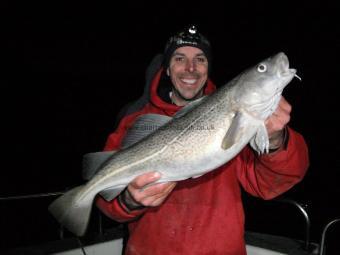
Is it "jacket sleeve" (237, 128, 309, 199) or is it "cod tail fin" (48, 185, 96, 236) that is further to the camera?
"cod tail fin" (48, 185, 96, 236)

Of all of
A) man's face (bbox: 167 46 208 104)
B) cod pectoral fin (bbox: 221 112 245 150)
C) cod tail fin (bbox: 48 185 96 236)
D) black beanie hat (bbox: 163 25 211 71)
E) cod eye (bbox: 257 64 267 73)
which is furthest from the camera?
black beanie hat (bbox: 163 25 211 71)

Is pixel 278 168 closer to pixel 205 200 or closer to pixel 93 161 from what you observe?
pixel 205 200

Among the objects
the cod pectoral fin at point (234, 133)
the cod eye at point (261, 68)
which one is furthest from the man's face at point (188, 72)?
the cod pectoral fin at point (234, 133)

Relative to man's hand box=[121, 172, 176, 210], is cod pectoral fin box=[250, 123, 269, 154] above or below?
above

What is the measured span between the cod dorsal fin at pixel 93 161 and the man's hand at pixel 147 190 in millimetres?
319

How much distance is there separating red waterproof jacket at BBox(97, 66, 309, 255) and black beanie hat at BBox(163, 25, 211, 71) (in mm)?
1357

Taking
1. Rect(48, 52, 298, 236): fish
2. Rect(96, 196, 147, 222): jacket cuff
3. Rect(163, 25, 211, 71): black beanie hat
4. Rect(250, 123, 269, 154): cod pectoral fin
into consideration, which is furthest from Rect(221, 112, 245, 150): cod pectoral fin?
Rect(163, 25, 211, 71): black beanie hat

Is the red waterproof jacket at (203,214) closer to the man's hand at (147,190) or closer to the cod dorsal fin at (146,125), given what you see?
the man's hand at (147,190)

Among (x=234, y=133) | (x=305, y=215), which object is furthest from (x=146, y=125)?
(x=305, y=215)

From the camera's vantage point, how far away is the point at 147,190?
8.20 feet

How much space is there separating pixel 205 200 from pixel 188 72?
4.40 ft

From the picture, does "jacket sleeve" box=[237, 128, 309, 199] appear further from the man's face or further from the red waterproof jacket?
the man's face

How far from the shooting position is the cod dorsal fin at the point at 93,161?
268cm

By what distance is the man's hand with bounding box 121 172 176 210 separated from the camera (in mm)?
2441
